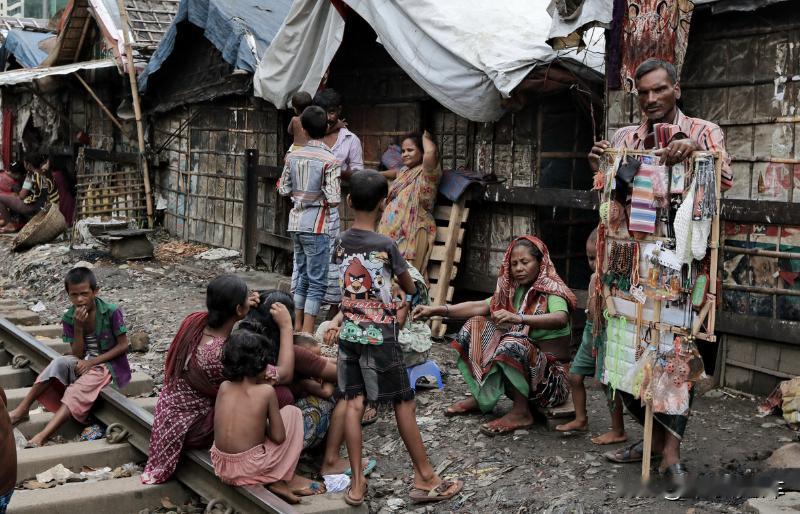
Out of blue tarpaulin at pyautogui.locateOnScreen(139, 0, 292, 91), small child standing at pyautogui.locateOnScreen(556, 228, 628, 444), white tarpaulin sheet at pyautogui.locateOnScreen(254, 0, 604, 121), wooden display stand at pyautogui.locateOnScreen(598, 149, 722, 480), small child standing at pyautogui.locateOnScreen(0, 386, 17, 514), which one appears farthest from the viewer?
blue tarpaulin at pyautogui.locateOnScreen(139, 0, 292, 91)

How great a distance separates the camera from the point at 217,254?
43.7 feet

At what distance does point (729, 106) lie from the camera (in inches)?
269

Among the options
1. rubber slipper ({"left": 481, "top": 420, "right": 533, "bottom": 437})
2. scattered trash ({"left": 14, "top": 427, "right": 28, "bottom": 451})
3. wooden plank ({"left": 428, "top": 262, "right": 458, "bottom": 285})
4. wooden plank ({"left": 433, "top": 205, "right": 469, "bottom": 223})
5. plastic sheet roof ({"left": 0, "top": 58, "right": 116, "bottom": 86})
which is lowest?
scattered trash ({"left": 14, "top": 427, "right": 28, "bottom": 451})

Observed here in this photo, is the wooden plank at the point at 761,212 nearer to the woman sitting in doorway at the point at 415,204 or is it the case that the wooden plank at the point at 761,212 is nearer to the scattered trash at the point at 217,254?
the woman sitting in doorway at the point at 415,204

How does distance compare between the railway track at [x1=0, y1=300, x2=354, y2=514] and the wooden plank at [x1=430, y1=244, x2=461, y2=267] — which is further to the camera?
the wooden plank at [x1=430, y1=244, x2=461, y2=267]

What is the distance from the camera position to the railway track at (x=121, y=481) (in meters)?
4.78

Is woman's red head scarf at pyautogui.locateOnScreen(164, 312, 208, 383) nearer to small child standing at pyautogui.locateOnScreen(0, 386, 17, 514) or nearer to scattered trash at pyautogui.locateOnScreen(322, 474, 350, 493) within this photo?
scattered trash at pyautogui.locateOnScreen(322, 474, 350, 493)

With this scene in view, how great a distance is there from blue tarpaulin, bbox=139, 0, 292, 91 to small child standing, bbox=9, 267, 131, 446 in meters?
5.92

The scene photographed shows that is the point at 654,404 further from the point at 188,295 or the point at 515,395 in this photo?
the point at 188,295

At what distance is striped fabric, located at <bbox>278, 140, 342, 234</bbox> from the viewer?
7.80 m

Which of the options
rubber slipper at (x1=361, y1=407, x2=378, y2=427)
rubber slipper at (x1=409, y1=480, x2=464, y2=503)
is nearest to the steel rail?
rubber slipper at (x1=409, y1=480, x2=464, y2=503)

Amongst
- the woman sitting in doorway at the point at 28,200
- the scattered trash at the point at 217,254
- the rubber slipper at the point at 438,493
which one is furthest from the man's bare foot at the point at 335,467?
the woman sitting in doorway at the point at 28,200

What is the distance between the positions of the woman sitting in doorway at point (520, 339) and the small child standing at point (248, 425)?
1.32m

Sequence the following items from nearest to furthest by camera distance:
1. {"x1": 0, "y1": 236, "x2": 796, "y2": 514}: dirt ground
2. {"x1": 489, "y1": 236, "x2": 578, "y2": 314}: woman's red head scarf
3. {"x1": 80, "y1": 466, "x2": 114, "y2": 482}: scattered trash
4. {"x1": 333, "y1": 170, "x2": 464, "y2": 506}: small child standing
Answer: {"x1": 0, "y1": 236, "x2": 796, "y2": 514}: dirt ground, {"x1": 333, "y1": 170, "x2": 464, "y2": 506}: small child standing, {"x1": 80, "y1": 466, "x2": 114, "y2": 482}: scattered trash, {"x1": 489, "y1": 236, "x2": 578, "y2": 314}: woman's red head scarf
